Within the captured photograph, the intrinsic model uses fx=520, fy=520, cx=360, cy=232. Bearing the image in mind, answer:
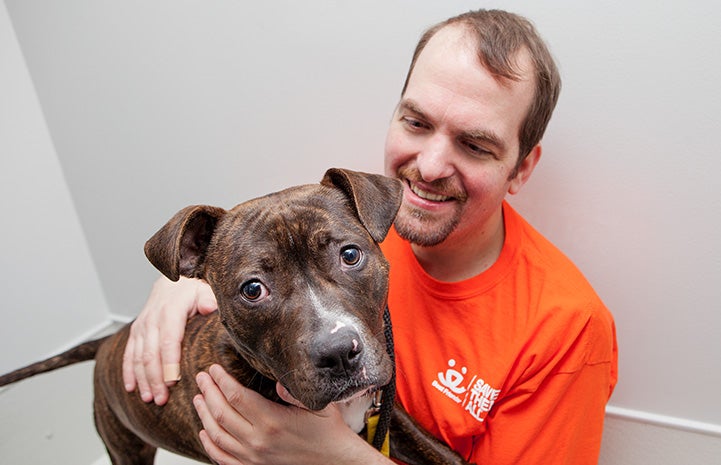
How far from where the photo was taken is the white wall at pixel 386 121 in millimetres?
2275

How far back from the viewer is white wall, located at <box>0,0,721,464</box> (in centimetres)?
228

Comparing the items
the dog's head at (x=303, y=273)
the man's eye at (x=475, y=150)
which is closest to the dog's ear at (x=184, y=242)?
the dog's head at (x=303, y=273)

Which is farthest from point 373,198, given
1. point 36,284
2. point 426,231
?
point 36,284

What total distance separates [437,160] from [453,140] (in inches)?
4.1

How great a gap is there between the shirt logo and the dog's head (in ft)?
1.69

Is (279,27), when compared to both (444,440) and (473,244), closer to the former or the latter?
(473,244)

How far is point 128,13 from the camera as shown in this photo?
10.1 feet

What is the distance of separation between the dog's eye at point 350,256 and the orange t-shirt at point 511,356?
2.01 ft

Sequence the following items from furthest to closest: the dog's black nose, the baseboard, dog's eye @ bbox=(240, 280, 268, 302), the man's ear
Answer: the baseboard → the man's ear → dog's eye @ bbox=(240, 280, 268, 302) → the dog's black nose

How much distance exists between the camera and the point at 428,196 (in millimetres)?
2125

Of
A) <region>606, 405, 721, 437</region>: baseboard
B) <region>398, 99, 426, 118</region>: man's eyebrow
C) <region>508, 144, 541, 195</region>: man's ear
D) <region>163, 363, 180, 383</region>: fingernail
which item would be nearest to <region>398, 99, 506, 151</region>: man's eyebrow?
<region>398, 99, 426, 118</region>: man's eyebrow

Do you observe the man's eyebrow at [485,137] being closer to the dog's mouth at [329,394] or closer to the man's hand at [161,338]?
the dog's mouth at [329,394]

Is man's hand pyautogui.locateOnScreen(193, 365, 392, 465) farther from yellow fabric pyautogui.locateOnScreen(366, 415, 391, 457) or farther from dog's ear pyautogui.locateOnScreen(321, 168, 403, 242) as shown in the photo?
dog's ear pyautogui.locateOnScreen(321, 168, 403, 242)

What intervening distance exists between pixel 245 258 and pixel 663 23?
6.37 feet
